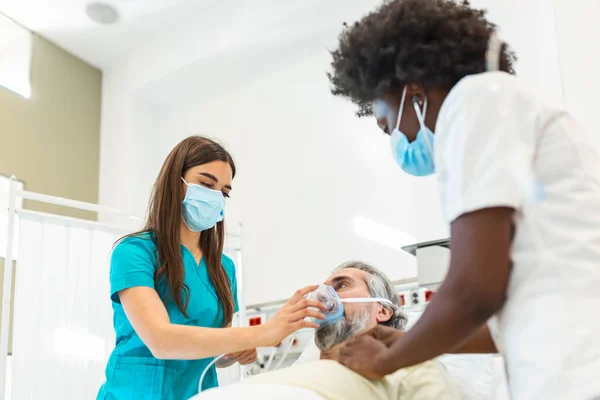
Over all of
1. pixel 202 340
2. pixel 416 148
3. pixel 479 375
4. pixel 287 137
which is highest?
pixel 287 137

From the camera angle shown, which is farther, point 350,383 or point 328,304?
point 328,304

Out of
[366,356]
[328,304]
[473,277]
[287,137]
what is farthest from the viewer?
[287,137]

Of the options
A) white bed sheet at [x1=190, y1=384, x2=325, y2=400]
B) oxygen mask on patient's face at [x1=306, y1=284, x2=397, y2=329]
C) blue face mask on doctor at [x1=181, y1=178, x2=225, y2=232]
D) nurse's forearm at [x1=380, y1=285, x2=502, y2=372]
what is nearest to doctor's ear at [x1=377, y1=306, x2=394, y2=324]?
oxygen mask on patient's face at [x1=306, y1=284, x2=397, y2=329]

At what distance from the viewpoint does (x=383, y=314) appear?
179 centimetres

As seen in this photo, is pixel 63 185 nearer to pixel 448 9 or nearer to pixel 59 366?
pixel 59 366

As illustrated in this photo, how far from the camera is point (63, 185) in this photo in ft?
13.7

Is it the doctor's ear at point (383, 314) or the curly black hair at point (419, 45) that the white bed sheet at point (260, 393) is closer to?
the curly black hair at point (419, 45)

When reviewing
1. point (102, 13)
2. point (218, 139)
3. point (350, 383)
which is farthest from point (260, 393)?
point (102, 13)

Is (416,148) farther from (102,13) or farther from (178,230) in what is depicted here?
(102,13)

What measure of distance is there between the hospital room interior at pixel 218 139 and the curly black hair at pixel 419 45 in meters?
1.34

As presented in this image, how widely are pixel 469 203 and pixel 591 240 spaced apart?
170 millimetres

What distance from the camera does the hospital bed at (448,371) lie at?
103cm

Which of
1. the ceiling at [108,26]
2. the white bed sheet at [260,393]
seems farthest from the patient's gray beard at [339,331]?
the ceiling at [108,26]

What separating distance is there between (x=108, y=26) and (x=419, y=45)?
12.0 feet
